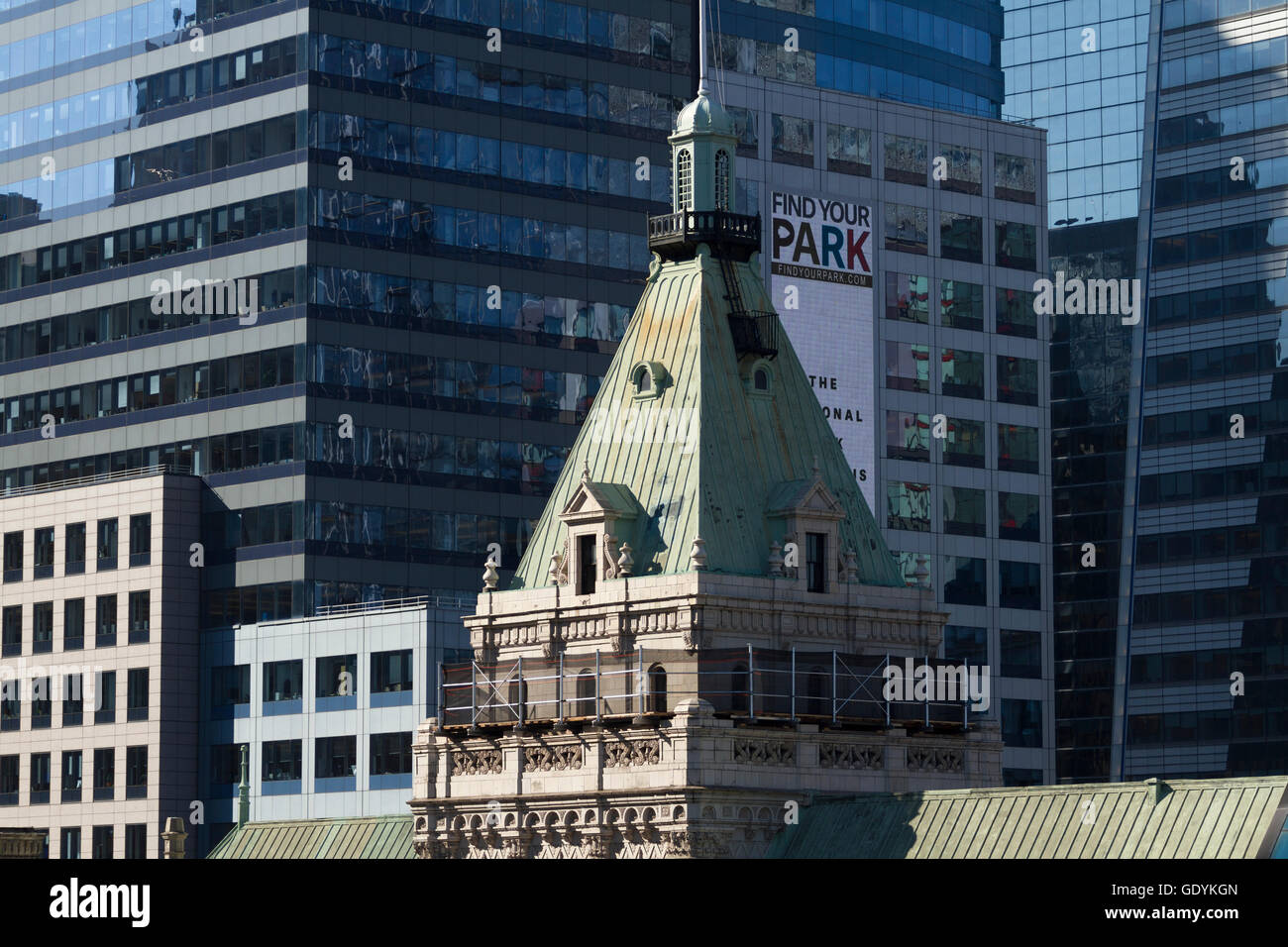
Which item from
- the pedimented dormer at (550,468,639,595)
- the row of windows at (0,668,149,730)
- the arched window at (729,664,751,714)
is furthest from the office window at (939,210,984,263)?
the arched window at (729,664,751,714)

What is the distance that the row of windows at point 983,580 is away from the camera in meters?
190

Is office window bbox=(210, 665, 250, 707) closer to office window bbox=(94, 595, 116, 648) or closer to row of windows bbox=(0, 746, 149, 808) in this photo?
row of windows bbox=(0, 746, 149, 808)

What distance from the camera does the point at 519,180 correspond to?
176m

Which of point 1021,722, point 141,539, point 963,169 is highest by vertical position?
point 963,169

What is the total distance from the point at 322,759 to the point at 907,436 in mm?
47619

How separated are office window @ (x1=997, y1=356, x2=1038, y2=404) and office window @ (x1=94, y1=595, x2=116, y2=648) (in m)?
59.8

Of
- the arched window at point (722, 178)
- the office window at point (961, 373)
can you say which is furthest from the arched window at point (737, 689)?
the office window at point (961, 373)

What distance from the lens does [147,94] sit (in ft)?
586

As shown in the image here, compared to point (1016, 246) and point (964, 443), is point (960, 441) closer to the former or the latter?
point (964, 443)

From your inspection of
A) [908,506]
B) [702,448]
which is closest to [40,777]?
[908,506]

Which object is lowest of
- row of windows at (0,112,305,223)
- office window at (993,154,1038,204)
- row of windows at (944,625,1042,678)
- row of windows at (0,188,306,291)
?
row of windows at (944,625,1042,678)

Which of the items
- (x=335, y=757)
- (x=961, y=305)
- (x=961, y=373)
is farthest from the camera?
(x=961, y=305)

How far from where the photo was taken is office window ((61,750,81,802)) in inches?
6722

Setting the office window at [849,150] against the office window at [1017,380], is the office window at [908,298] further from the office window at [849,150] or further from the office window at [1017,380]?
the office window at [1017,380]
